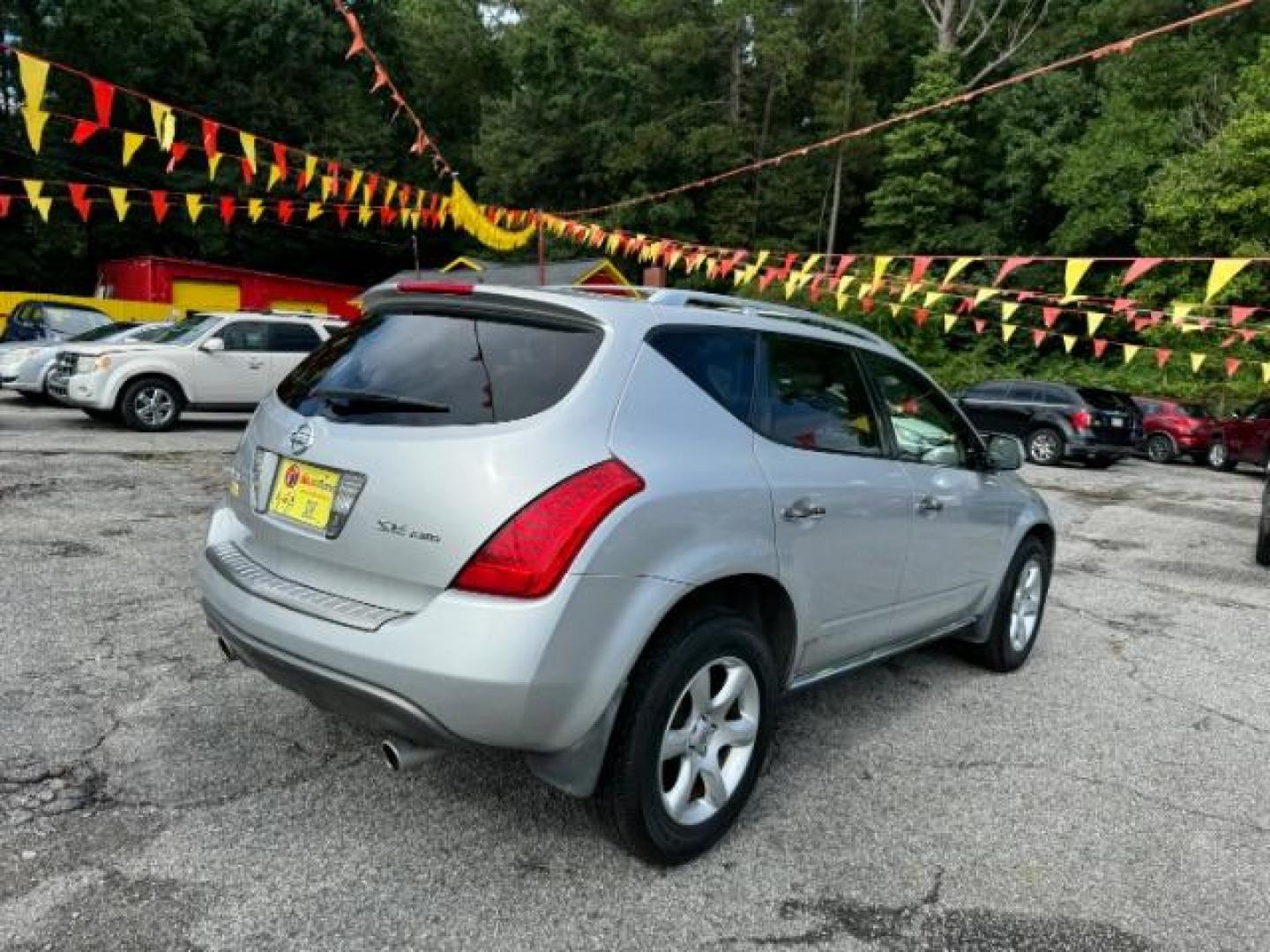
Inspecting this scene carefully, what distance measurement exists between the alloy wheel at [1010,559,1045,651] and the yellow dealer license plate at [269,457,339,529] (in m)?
3.40

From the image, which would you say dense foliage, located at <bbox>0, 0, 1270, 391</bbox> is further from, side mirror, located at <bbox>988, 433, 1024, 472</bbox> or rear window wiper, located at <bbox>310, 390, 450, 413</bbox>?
rear window wiper, located at <bbox>310, 390, 450, 413</bbox>

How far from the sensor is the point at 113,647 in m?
4.17

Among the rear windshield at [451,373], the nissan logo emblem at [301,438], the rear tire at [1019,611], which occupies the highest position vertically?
the rear windshield at [451,373]

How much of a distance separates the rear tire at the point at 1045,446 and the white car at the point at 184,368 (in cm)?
1346

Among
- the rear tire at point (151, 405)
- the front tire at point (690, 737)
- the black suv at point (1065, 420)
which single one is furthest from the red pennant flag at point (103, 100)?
the black suv at point (1065, 420)

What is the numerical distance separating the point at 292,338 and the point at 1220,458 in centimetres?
1890

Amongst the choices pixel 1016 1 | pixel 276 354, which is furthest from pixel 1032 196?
pixel 276 354

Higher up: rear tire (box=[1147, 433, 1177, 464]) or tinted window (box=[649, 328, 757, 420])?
tinted window (box=[649, 328, 757, 420])

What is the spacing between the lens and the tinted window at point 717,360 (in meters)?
2.82

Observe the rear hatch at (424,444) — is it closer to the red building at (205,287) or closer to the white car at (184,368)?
the white car at (184,368)

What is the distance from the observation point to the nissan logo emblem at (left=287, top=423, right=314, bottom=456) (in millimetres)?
2730

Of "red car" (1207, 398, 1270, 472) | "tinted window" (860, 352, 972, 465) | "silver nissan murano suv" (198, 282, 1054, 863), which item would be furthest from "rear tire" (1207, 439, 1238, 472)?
"silver nissan murano suv" (198, 282, 1054, 863)

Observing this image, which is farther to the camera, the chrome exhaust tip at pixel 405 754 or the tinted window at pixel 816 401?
the tinted window at pixel 816 401

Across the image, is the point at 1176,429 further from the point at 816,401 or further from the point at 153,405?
the point at 816,401
